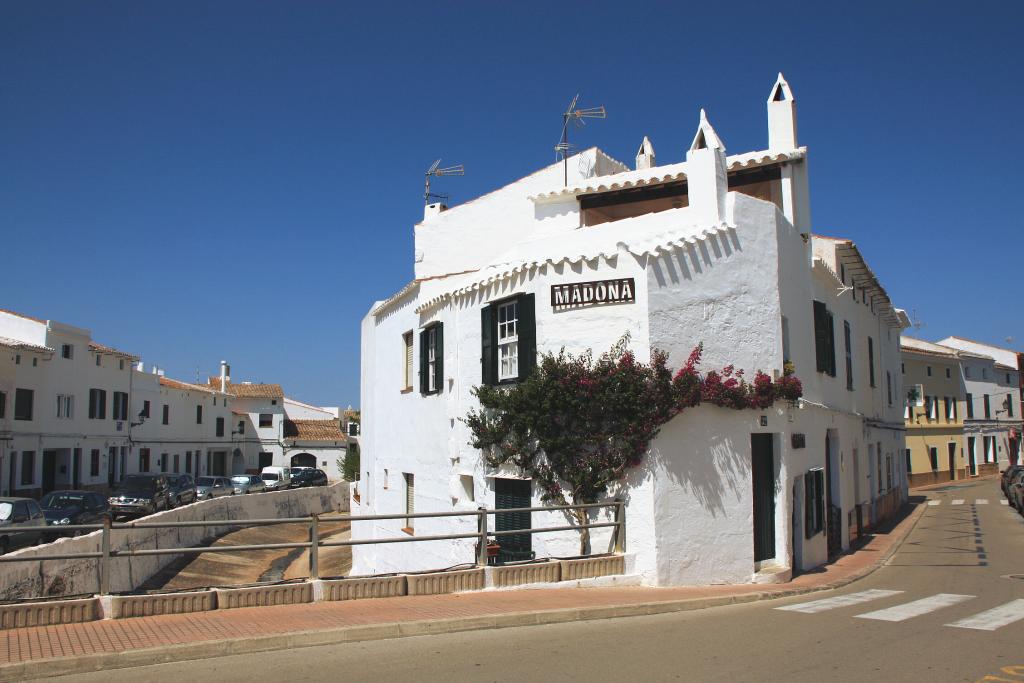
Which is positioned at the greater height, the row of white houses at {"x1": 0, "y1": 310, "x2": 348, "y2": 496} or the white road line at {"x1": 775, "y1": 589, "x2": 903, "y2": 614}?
the row of white houses at {"x1": 0, "y1": 310, "x2": 348, "y2": 496}

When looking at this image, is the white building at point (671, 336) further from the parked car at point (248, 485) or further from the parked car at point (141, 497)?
the parked car at point (248, 485)

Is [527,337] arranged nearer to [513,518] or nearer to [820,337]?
[513,518]

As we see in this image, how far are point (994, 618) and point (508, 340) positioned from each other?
871 cm

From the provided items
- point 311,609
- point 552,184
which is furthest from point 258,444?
point 311,609

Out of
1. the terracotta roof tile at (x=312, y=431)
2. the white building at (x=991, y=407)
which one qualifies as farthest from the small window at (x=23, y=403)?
the white building at (x=991, y=407)

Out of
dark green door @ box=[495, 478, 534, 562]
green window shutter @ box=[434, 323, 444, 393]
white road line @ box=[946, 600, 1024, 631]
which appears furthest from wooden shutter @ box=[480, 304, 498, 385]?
white road line @ box=[946, 600, 1024, 631]

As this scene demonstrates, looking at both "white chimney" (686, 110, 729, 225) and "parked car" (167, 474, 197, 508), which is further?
"parked car" (167, 474, 197, 508)

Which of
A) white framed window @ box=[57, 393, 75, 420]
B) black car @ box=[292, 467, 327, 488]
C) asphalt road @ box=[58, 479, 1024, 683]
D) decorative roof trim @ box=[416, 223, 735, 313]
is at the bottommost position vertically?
black car @ box=[292, 467, 327, 488]

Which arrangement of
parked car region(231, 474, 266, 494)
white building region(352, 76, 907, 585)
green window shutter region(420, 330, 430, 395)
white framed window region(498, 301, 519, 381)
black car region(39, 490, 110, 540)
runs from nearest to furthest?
white building region(352, 76, 907, 585) → white framed window region(498, 301, 519, 381) → green window shutter region(420, 330, 430, 395) → black car region(39, 490, 110, 540) → parked car region(231, 474, 266, 494)

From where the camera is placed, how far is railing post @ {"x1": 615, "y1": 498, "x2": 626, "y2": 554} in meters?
12.9

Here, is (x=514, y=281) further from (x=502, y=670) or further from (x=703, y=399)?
(x=502, y=670)

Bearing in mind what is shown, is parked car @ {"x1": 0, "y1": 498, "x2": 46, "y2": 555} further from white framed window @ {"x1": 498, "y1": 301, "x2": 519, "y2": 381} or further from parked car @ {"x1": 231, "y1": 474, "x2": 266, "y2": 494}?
parked car @ {"x1": 231, "y1": 474, "x2": 266, "y2": 494}

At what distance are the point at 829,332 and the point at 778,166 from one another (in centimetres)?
446

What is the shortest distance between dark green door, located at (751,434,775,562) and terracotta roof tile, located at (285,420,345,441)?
2381 inches
